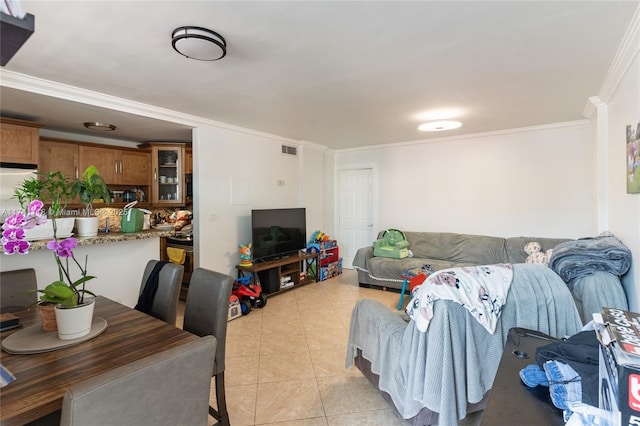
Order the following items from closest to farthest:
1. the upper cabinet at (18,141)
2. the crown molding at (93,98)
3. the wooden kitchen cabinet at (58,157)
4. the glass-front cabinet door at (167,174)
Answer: the crown molding at (93,98) < the upper cabinet at (18,141) < the wooden kitchen cabinet at (58,157) < the glass-front cabinet door at (167,174)

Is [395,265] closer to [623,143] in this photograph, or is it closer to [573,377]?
[623,143]

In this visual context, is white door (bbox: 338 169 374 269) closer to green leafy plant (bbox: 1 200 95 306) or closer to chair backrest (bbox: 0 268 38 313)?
chair backrest (bbox: 0 268 38 313)

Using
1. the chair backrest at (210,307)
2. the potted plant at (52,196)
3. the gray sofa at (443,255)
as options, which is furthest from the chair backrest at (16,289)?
the gray sofa at (443,255)

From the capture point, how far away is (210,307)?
1.86 meters

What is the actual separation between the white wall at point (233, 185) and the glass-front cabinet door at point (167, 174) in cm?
114

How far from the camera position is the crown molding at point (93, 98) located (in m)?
2.50

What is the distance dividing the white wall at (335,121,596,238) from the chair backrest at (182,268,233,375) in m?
4.30

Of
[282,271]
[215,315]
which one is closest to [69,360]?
[215,315]

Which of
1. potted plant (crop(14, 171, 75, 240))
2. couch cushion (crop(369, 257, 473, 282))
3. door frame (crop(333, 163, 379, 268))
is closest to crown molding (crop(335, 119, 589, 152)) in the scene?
door frame (crop(333, 163, 379, 268))

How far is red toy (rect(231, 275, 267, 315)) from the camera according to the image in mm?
3865

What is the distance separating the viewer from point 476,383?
1.63m

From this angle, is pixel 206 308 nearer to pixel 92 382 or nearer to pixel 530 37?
pixel 92 382

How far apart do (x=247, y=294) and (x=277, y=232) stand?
1094 millimetres

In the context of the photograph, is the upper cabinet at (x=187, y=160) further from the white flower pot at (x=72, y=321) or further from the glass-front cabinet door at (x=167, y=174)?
the white flower pot at (x=72, y=321)
